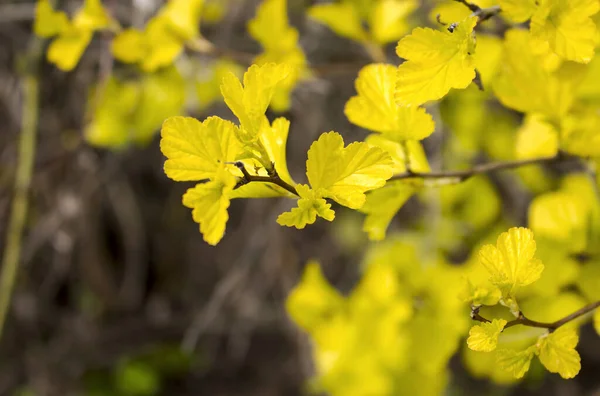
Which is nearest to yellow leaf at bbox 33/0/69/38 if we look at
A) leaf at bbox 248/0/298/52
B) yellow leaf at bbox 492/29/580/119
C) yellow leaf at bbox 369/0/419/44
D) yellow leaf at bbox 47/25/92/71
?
yellow leaf at bbox 47/25/92/71

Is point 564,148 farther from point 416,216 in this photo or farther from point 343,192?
point 416,216

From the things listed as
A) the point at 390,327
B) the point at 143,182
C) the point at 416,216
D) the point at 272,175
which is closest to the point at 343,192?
the point at 272,175

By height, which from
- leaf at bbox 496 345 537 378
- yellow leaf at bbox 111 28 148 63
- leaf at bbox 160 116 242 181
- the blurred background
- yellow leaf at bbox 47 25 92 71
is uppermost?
yellow leaf at bbox 47 25 92 71

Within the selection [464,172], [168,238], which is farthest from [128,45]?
[168,238]

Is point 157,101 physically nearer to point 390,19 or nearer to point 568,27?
point 390,19

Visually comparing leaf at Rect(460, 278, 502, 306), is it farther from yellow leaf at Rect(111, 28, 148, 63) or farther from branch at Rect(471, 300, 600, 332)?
yellow leaf at Rect(111, 28, 148, 63)

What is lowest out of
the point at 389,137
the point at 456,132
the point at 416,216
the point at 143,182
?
the point at 416,216
